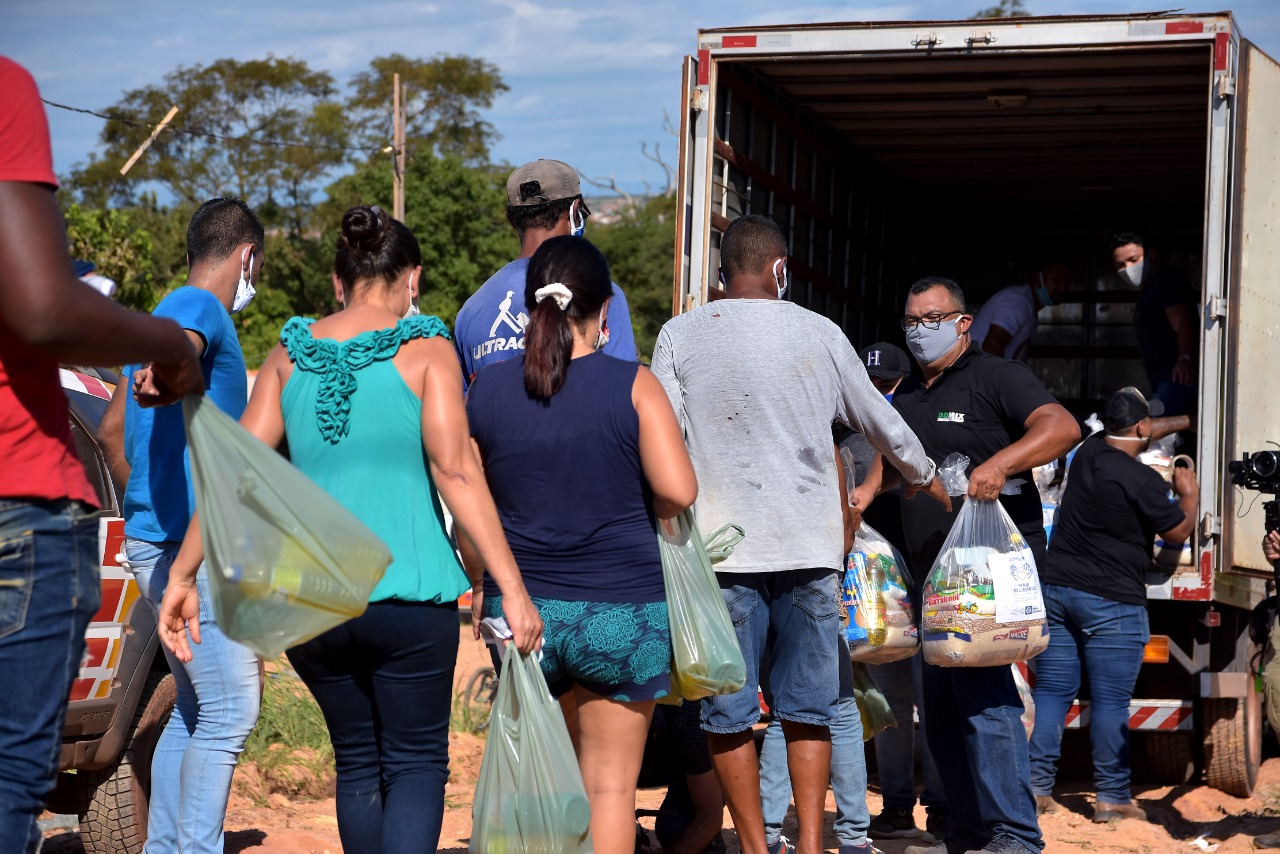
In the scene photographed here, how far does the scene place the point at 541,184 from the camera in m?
4.17

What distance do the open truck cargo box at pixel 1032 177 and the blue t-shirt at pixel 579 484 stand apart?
3.43 m

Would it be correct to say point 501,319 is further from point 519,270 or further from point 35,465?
point 35,465

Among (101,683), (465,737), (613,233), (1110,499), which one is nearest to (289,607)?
(101,683)

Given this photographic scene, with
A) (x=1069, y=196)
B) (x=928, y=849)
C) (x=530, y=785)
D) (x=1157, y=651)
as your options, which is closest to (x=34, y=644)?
(x=530, y=785)

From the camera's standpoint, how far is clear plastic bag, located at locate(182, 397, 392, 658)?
263 cm

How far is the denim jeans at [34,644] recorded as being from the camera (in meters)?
2.13

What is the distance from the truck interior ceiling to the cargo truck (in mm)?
23

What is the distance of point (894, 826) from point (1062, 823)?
1062 millimetres

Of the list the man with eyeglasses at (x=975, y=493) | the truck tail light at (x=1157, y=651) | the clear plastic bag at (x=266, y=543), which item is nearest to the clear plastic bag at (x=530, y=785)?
the clear plastic bag at (x=266, y=543)

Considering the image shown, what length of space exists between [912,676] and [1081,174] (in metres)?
6.39

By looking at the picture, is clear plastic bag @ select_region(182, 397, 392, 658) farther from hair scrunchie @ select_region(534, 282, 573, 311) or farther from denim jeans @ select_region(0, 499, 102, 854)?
hair scrunchie @ select_region(534, 282, 573, 311)

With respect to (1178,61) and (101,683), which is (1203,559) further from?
(101,683)

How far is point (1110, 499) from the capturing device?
6.16 meters

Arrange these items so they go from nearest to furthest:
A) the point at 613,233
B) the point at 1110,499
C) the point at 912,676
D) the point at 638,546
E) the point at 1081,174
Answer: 1. the point at 638,546
2. the point at 912,676
3. the point at 1110,499
4. the point at 1081,174
5. the point at 613,233
